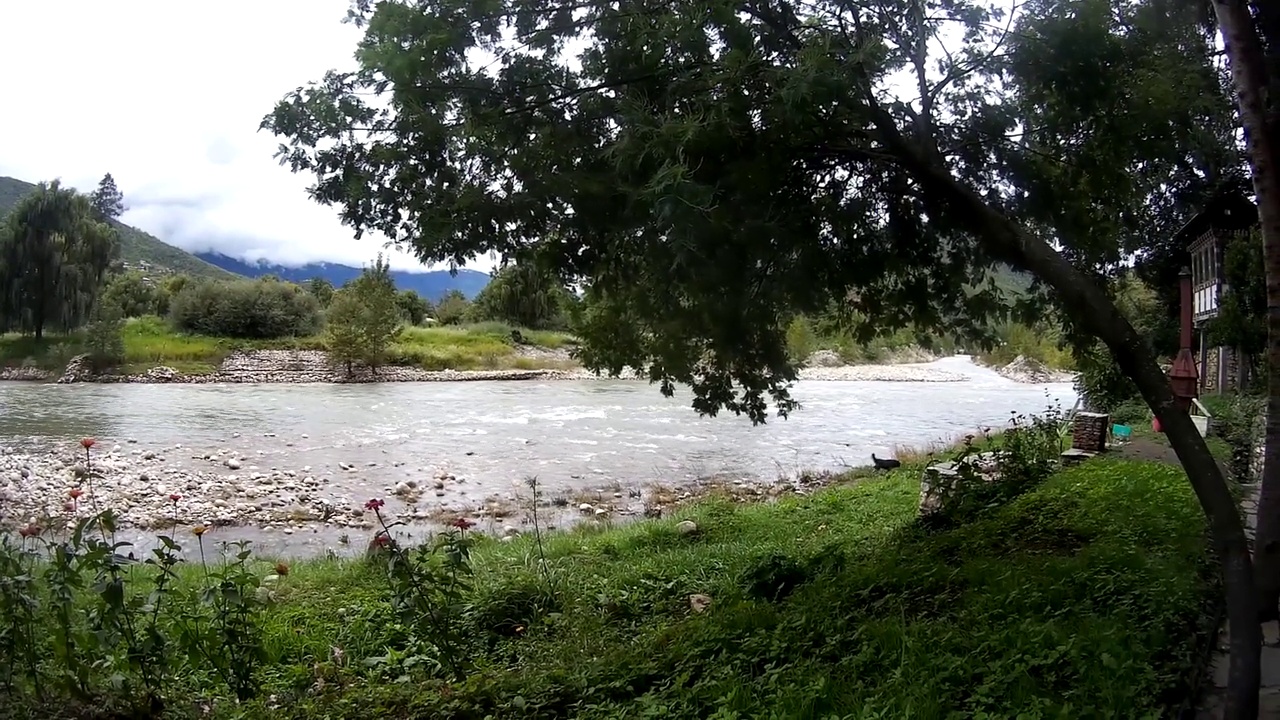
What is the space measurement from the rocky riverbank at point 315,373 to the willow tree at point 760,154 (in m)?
27.5

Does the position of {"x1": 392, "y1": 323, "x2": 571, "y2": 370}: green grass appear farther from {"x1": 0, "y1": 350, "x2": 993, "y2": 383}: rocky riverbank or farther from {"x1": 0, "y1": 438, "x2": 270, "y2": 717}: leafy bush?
{"x1": 0, "y1": 438, "x2": 270, "y2": 717}: leafy bush

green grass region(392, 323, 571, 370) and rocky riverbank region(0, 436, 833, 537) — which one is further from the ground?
green grass region(392, 323, 571, 370)

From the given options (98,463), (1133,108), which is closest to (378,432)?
(98,463)

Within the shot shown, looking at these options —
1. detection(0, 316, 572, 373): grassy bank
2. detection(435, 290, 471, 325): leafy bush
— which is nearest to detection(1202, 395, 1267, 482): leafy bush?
detection(0, 316, 572, 373): grassy bank

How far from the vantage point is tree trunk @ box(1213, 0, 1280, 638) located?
9.39ft

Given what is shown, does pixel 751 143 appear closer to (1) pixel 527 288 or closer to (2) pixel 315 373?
(1) pixel 527 288

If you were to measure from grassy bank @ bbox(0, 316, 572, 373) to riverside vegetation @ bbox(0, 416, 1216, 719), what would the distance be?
87.6 ft

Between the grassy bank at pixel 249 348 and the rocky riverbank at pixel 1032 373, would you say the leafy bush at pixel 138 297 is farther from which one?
the rocky riverbank at pixel 1032 373

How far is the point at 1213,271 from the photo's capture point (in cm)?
1900

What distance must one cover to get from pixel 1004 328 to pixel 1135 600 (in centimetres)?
268

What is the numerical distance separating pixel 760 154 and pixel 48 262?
31375 millimetres

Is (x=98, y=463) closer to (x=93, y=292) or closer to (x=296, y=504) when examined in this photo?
(x=296, y=504)

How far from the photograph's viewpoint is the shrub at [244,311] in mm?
45562

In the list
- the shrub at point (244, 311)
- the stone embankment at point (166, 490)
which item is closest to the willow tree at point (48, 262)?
the stone embankment at point (166, 490)
